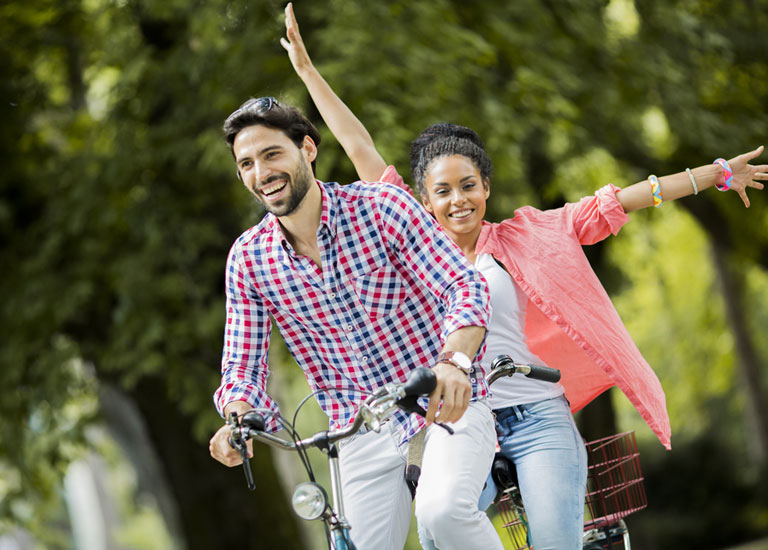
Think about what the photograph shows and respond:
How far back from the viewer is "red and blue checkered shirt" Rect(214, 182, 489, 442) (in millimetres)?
2879

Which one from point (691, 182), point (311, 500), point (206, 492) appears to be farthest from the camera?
point (206, 492)

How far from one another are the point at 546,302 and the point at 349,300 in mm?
901

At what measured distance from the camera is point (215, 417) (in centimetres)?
759

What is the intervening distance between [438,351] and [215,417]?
4948 mm

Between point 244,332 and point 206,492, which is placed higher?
point 244,332

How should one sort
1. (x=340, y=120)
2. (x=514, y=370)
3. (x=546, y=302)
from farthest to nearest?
(x=340, y=120), (x=546, y=302), (x=514, y=370)

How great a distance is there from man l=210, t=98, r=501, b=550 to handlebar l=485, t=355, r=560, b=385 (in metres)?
0.25

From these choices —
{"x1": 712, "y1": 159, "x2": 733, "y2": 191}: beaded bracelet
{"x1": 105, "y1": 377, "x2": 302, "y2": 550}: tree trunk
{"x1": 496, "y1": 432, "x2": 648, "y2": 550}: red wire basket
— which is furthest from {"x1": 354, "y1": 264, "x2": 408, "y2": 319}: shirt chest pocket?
{"x1": 105, "y1": 377, "x2": 302, "y2": 550}: tree trunk

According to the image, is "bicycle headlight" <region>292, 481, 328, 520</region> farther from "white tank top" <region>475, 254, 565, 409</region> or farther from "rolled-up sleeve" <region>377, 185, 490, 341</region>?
"white tank top" <region>475, 254, 565, 409</region>

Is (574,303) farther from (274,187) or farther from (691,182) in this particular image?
(274,187)

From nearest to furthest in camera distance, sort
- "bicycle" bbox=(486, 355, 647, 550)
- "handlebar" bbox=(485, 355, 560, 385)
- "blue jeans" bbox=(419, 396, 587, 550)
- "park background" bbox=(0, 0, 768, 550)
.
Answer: "handlebar" bbox=(485, 355, 560, 385)
"blue jeans" bbox=(419, 396, 587, 550)
"bicycle" bbox=(486, 355, 647, 550)
"park background" bbox=(0, 0, 768, 550)

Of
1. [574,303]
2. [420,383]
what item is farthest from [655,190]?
[420,383]

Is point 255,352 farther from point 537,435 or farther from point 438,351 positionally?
point 537,435

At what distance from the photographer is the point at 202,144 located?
7.08 m
